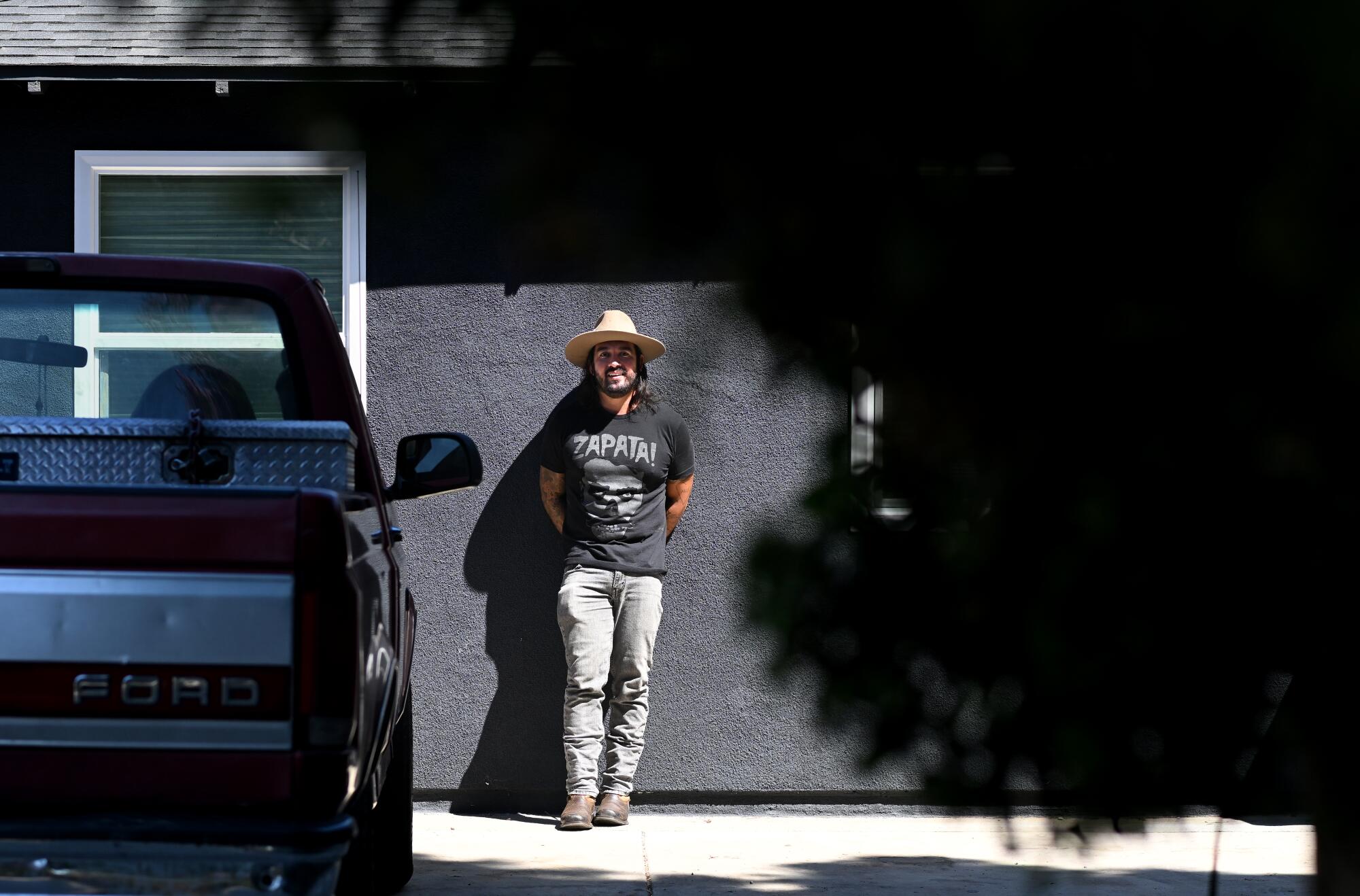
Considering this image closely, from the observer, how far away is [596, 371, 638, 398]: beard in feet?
22.7

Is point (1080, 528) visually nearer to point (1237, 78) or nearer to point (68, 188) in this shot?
point (1237, 78)

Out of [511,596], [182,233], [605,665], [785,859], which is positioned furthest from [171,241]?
[785,859]

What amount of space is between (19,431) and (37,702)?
2.97 feet

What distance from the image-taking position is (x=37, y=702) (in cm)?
265

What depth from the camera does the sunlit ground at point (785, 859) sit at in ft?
18.7

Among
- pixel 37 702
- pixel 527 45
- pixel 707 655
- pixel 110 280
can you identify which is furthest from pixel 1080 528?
pixel 707 655

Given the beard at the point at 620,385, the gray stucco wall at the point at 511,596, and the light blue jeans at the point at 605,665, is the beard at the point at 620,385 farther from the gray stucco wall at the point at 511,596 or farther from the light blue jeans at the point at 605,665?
the light blue jeans at the point at 605,665

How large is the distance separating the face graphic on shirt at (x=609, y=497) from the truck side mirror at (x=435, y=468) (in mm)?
2114

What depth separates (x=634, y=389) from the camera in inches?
273

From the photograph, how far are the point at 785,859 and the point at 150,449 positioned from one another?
12.6 ft

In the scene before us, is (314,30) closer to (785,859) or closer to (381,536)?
(381,536)

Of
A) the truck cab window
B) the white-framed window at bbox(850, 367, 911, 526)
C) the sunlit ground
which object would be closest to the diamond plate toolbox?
the white-framed window at bbox(850, 367, 911, 526)

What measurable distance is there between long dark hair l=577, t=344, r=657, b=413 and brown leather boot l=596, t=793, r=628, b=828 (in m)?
1.84

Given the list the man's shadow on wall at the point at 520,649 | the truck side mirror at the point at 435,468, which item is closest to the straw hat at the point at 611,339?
the man's shadow on wall at the point at 520,649
